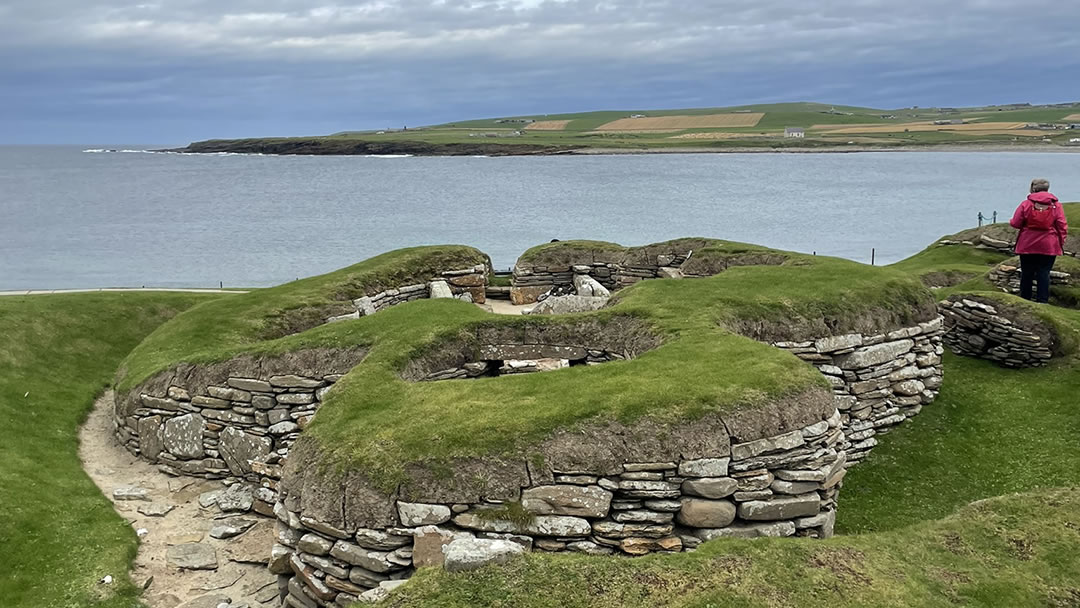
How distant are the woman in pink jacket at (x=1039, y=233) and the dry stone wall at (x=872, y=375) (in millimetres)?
4316

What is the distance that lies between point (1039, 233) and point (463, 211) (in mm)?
63298

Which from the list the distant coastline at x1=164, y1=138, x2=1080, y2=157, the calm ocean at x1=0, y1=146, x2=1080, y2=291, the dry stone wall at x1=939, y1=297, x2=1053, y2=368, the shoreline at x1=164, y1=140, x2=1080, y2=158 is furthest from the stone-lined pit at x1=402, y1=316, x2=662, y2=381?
the distant coastline at x1=164, y1=138, x2=1080, y2=157

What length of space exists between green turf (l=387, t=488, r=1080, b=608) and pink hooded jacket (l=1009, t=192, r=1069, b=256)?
33.7 feet

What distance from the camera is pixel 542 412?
379 inches

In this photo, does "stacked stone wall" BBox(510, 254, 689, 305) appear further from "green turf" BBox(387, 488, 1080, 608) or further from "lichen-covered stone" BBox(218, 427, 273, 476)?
"green turf" BBox(387, 488, 1080, 608)

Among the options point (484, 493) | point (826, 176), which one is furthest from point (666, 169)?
point (484, 493)

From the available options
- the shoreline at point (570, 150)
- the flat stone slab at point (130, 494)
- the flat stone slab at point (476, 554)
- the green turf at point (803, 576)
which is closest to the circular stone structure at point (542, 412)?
the flat stone slab at point (476, 554)

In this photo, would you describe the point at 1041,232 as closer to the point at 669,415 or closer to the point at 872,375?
the point at 872,375

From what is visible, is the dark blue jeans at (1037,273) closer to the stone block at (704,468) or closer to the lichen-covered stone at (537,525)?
the stone block at (704,468)

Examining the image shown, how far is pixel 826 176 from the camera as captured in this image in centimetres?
11106

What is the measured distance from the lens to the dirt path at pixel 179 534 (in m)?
10.7

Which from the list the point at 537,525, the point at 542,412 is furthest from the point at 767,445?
the point at 537,525

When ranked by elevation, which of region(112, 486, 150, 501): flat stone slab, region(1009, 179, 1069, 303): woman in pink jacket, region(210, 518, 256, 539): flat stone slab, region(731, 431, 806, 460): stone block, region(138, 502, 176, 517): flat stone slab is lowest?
region(210, 518, 256, 539): flat stone slab

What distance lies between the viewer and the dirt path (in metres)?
10.7
